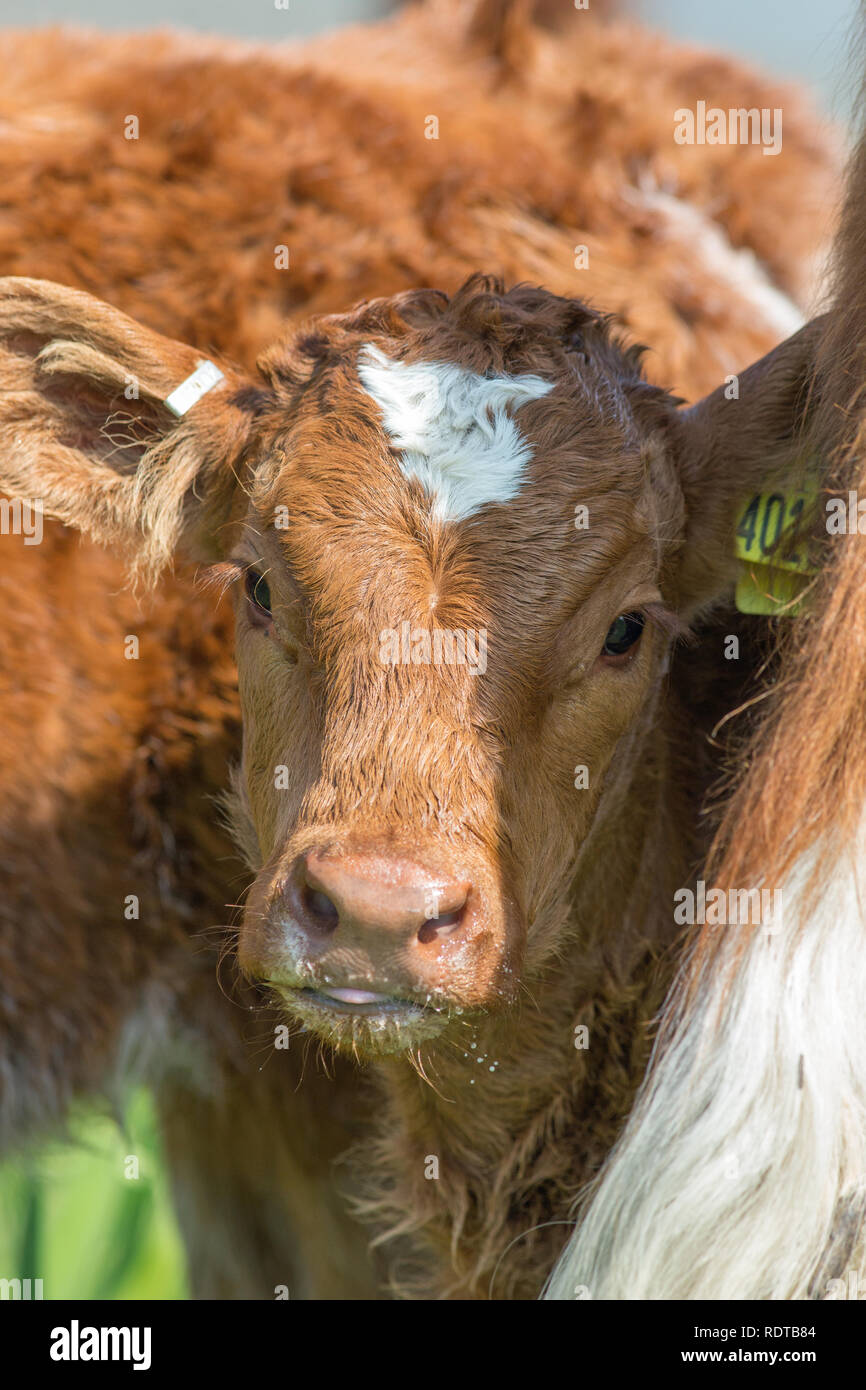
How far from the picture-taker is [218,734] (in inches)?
131

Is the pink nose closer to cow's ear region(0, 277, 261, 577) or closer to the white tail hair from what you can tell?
the white tail hair

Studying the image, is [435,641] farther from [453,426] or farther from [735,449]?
[735,449]

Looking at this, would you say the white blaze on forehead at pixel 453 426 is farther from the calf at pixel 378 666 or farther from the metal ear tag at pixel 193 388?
the metal ear tag at pixel 193 388

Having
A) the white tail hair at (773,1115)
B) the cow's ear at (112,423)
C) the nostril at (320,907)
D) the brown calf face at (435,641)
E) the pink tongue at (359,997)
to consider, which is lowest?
the white tail hair at (773,1115)

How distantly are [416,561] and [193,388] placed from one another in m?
0.70

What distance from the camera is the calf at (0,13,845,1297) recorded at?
6.81 feet

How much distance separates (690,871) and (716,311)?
1.69 meters

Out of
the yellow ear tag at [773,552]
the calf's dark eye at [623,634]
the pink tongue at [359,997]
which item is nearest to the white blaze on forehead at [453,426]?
the calf's dark eye at [623,634]

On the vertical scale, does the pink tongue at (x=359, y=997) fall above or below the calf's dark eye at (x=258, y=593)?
below

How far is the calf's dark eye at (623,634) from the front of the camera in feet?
7.63

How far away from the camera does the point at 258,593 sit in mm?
2434

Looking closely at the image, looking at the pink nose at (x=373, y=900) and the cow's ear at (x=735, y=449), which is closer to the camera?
the pink nose at (x=373, y=900)

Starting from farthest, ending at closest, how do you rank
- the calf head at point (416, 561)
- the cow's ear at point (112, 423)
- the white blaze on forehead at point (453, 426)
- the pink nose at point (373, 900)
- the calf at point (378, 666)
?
the cow's ear at point (112, 423), the white blaze on forehead at point (453, 426), the calf at point (378, 666), the calf head at point (416, 561), the pink nose at point (373, 900)
